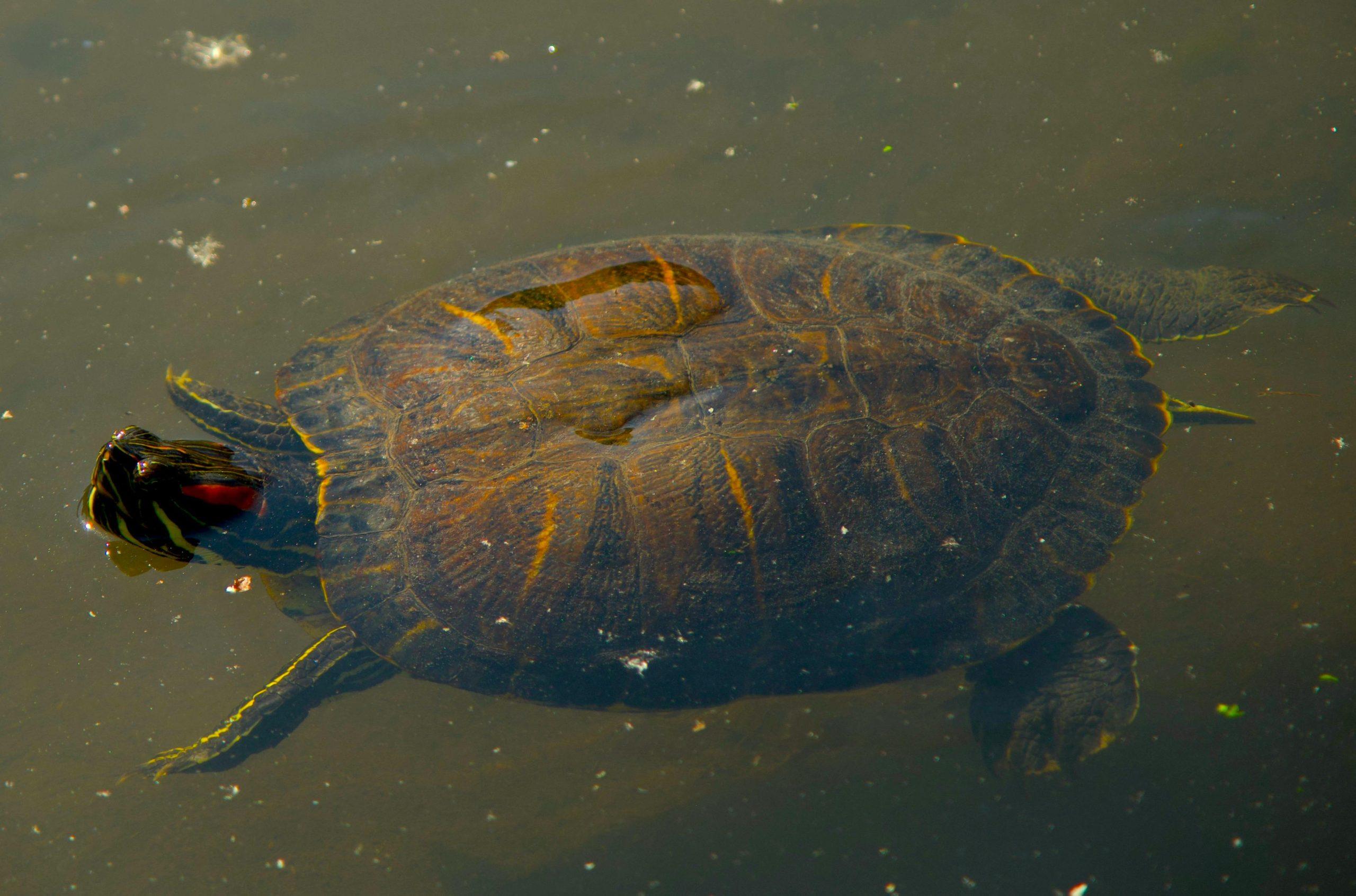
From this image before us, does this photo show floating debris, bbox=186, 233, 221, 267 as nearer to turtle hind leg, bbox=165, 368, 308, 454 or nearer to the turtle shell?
turtle hind leg, bbox=165, 368, 308, 454

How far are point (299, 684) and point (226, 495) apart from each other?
1.03m

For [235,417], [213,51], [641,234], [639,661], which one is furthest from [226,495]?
[213,51]

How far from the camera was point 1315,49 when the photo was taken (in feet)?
18.8

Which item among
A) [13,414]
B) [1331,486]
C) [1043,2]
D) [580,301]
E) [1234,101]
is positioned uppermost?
[1043,2]

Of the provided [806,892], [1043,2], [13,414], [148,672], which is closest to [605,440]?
[806,892]

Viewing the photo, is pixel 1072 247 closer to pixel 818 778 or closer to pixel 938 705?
pixel 938 705

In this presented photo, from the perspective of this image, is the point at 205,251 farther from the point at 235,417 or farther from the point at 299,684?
the point at 299,684

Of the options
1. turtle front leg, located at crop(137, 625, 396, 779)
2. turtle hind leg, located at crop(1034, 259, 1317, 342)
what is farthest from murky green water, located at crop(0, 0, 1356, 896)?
turtle hind leg, located at crop(1034, 259, 1317, 342)

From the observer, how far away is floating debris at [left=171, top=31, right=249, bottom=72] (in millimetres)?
5945

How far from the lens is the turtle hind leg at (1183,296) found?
4531 millimetres

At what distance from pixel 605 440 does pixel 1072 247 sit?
3921 mm

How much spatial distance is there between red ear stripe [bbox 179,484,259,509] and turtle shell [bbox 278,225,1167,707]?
0.44 metres

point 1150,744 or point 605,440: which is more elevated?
point 605,440

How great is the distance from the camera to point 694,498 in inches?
130
